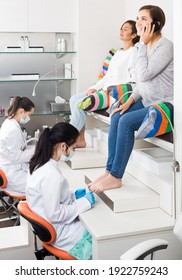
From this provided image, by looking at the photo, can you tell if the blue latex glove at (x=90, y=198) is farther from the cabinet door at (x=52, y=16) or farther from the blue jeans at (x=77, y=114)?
the cabinet door at (x=52, y=16)

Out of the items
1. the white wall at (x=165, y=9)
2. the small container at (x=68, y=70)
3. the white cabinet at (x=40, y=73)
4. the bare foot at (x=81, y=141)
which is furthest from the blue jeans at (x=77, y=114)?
the white wall at (x=165, y=9)

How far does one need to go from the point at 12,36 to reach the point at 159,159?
2.43m

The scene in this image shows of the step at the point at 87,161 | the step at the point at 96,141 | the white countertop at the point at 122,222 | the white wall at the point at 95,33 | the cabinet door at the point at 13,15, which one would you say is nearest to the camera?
the white countertop at the point at 122,222

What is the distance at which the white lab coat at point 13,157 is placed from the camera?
124 inches

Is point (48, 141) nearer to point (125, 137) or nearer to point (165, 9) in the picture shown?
point (125, 137)

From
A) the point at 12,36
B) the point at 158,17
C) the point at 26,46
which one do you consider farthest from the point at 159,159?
the point at 12,36

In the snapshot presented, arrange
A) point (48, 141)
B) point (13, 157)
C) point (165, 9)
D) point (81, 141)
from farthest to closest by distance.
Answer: point (81, 141) < point (165, 9) < point (13, 157) < point (48, 141)

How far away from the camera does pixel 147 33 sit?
8.03ft

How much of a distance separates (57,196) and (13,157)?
129 cm

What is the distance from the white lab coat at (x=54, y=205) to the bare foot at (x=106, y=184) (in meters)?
0.26

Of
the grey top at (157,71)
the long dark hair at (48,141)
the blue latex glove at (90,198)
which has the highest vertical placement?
the grey top at (157,71)

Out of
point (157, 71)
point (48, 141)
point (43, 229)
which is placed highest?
point (157, 71)

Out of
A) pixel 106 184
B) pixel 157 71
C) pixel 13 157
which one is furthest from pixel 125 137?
pixel 13 157
